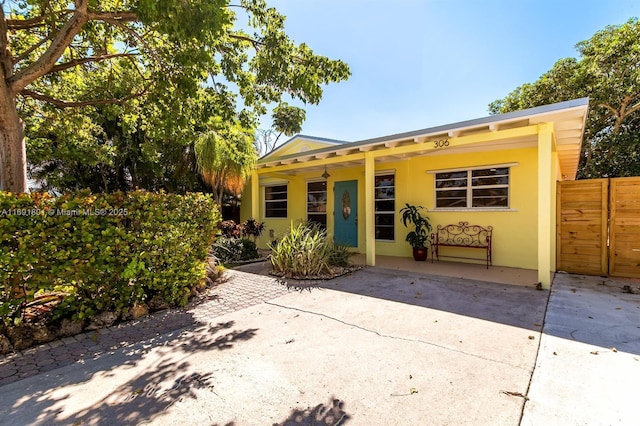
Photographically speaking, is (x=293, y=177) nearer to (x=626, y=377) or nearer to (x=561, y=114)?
(x=561, y=114)

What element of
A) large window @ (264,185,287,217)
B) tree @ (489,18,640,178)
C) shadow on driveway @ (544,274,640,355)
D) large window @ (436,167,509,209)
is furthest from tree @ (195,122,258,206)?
tree @ (489,18,640,178)

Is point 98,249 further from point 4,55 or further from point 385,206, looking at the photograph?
point 385,206

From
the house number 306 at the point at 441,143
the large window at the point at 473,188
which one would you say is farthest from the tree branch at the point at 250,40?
the large window at the point at 473,188

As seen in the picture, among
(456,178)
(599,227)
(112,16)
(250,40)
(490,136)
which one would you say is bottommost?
(599,227)

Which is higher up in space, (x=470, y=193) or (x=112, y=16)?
(x=112, y=16)

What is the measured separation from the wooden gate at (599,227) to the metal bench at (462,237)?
1372 mm

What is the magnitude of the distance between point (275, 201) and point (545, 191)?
8.72 m

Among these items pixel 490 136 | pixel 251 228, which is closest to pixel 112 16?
pixel 251 228

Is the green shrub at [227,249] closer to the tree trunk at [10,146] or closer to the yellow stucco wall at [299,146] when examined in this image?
the yellow stucco wall at [299,146]

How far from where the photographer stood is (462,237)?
24.2 feet

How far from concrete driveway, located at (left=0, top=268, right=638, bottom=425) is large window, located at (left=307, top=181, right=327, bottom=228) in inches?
238

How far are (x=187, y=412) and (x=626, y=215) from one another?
7.75 m

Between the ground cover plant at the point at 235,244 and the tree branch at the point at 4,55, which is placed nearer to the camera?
the tree branch at the point at 4,55

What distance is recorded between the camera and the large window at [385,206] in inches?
337
